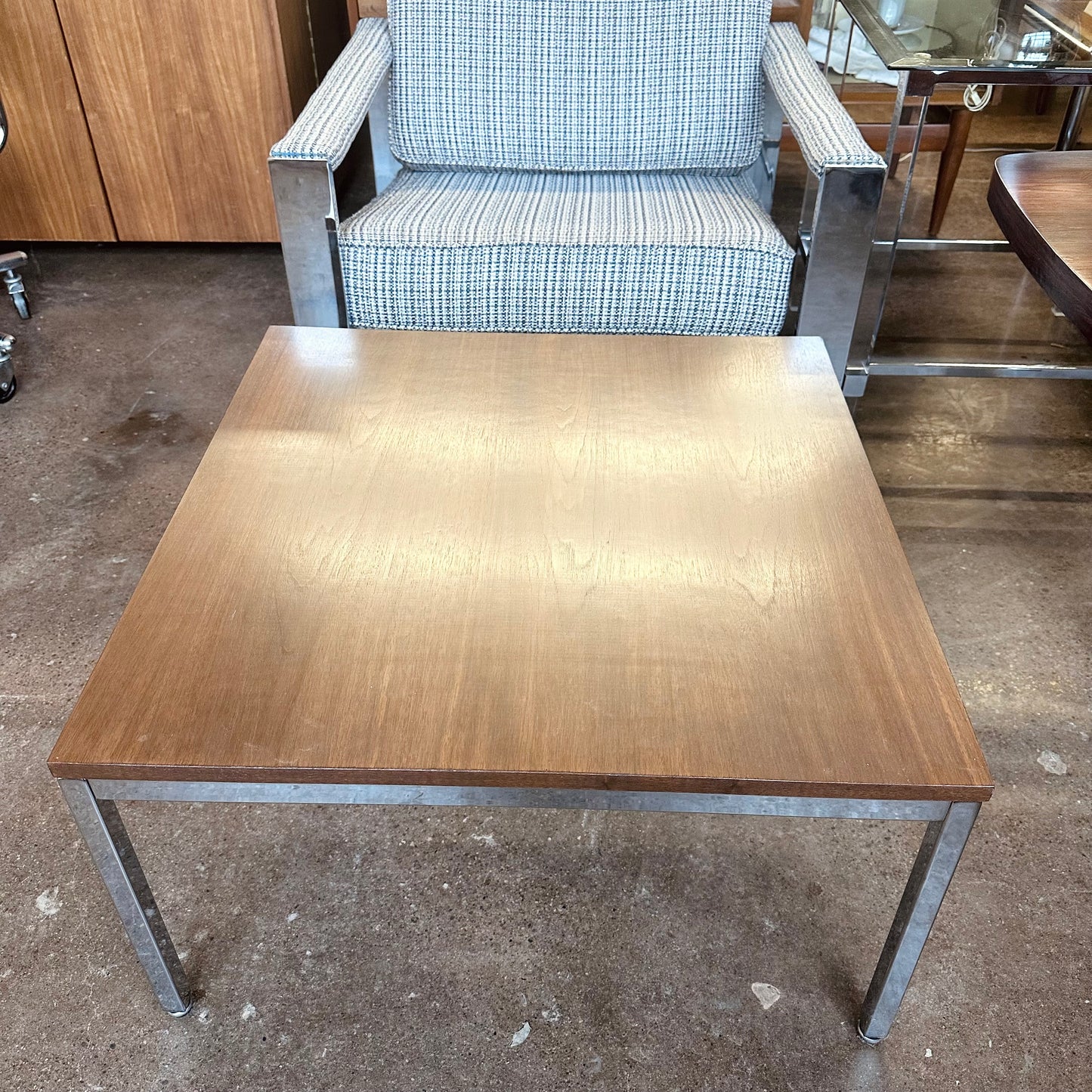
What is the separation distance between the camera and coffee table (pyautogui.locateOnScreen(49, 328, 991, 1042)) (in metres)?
0.83

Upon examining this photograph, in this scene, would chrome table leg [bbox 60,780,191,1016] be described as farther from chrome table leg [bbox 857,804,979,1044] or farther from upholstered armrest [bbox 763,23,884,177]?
upholstered armrest [bbox 763,23,884,177]

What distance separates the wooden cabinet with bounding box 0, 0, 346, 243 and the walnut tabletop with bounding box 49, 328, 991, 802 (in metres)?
1.22

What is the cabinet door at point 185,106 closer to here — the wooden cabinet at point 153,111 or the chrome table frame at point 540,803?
the wooden cabinet at point 153,111

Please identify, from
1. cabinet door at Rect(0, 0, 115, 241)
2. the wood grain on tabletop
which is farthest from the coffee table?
cabinet door at Rect(0, 0, 115, 241)

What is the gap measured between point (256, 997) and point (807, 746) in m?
0.67

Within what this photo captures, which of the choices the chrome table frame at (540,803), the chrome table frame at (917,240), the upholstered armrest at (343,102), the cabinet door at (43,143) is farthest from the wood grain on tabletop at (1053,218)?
the cabinet door at (43,143)

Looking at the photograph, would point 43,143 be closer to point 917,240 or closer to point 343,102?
point 343,102

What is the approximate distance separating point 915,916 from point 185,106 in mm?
2213

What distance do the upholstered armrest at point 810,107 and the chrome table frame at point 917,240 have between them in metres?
0.11

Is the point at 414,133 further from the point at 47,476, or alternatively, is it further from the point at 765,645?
the point at 765,645

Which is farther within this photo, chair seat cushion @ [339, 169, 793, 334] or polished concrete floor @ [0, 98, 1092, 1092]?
chair seat cushion @ [339, 169, 793, 334]

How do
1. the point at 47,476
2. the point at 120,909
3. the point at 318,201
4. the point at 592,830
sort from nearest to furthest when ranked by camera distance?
the point at 120,909 < the point at 592,830 < the point at 318,201 < the point at 47,476

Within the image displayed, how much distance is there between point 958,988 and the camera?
3.63ft

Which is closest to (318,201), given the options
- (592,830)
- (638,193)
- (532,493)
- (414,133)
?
(414,133)
